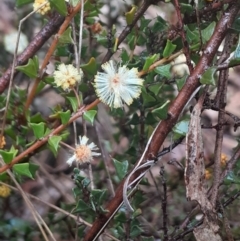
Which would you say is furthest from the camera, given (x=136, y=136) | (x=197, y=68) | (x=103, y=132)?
(x=103, y=132)

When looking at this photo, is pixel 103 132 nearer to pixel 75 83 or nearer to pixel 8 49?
pixel 8 49

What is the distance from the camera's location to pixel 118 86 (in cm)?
82

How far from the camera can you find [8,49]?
149 cm

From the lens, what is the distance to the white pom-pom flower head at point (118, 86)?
0.82 m

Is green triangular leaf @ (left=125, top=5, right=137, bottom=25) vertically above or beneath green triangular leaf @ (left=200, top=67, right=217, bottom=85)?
above

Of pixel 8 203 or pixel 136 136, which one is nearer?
pixel 136 136

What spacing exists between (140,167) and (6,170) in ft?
0.75

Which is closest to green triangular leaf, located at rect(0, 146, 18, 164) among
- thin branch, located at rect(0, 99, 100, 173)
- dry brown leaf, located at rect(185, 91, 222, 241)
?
thin branch, located at rect(0, 99, 100, 173)

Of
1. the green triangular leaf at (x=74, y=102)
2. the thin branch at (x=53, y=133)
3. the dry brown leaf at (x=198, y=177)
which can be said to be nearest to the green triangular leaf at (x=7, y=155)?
the thin branch at (x=53, y=133)

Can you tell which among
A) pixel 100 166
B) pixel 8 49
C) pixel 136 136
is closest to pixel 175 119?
pixel 136 136

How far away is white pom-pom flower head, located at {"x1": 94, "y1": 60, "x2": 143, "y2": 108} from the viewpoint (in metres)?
0.82

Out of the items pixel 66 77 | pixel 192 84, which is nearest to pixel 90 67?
pixel 66 77

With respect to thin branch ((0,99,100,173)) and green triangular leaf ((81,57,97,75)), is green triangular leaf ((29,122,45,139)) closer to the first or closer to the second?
thin branch ((0,99,100,173))

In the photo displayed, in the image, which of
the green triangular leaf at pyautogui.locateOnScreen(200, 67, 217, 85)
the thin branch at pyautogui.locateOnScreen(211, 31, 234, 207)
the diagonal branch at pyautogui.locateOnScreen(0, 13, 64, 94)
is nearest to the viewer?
the green triangular leaf at pyautogui.locateOnScreen(200, 67, 217, 85)
